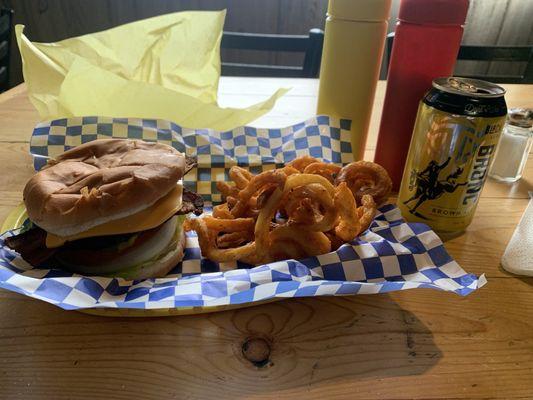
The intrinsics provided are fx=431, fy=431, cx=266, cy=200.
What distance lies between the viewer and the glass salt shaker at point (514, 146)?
112 centimetres

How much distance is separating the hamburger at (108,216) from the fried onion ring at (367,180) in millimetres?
365

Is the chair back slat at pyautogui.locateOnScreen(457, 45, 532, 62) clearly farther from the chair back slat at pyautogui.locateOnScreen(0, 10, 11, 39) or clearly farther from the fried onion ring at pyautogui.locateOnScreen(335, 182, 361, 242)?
the chair back slat at pyautogui.locateOnScreen(0, 10, 11, 39)

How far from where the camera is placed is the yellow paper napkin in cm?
124

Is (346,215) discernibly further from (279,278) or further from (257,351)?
(257,351)

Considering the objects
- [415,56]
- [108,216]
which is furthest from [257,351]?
[415,56]

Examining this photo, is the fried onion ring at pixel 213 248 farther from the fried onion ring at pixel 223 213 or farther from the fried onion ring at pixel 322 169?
the fried onion ring at pixel 322 169

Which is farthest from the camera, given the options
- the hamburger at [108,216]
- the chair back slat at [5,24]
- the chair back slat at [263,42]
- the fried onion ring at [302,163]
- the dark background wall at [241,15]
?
the dark background wall at [241,15]

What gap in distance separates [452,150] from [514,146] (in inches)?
18.9

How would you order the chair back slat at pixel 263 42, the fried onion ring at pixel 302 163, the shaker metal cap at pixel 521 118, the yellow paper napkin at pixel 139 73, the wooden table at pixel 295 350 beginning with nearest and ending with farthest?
the wooden table at pixel 295 350 < the fried onion ring at pixel 302 163 < the shaker metal cap at pixel 521 118 < the yellow paper napkin at pixel 139 73 < the chair back slat at pixel 263 42

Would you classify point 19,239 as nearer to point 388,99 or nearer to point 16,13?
point 388,99

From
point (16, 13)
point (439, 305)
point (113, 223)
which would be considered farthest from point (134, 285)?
point (16, 13)

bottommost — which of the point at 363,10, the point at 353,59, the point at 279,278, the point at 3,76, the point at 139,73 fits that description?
the point at 3,76

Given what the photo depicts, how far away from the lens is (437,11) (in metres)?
0.90

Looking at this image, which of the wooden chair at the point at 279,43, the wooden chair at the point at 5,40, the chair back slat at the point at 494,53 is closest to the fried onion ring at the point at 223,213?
the wooden chair at the point at 279,43
